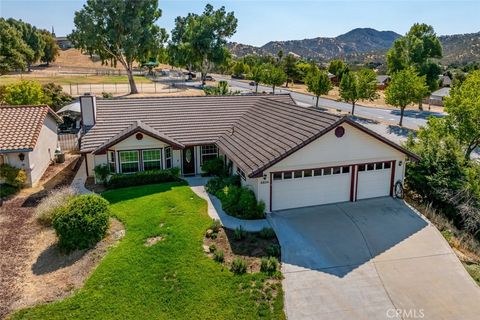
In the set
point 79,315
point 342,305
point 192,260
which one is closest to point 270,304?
point 342,305

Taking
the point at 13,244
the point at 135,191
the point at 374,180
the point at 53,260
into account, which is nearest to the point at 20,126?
the point at 135,191

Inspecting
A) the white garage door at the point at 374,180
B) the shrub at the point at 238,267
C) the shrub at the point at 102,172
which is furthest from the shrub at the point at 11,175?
the white garage door at the point at 374,180

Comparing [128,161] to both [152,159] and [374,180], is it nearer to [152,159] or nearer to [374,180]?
[152,159]

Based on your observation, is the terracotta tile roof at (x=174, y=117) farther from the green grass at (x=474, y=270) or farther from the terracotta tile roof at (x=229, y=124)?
the green grass at (x=474, y=270)

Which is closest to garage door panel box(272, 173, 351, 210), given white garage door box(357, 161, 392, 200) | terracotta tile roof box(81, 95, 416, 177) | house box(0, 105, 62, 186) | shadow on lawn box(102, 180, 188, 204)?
white garage door box(357, 161, 392, 200)

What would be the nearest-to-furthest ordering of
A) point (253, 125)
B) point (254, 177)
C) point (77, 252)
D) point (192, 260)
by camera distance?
point (192, 260)
point (77, 252)
point (254, 177)
point (253, 125)

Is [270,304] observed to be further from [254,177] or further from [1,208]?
[1,208]

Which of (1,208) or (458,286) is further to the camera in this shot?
(1,208)
